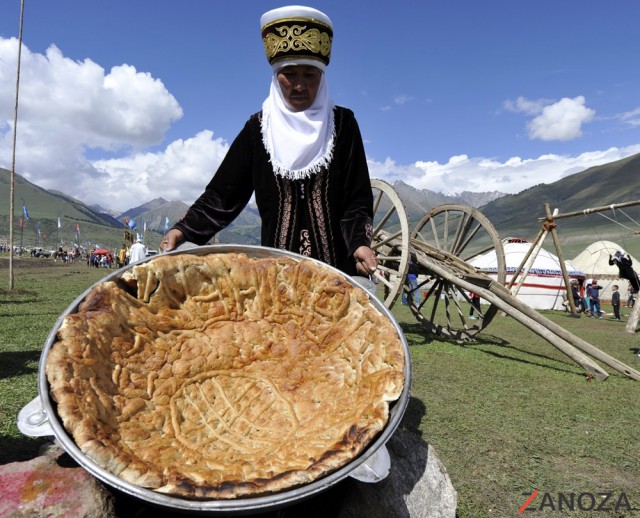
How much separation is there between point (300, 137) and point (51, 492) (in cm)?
166

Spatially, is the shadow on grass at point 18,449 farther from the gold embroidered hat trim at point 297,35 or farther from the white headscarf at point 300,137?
the gold embroidered hat trim at point 297,35

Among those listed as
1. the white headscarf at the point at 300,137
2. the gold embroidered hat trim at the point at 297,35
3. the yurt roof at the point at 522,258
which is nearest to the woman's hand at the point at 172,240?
the white headscarf at the point at 300,137

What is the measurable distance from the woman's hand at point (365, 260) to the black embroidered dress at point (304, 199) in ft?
0.37

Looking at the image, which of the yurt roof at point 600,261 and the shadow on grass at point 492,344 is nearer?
the shadow on grass at point 492,344

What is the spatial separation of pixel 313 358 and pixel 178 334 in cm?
50

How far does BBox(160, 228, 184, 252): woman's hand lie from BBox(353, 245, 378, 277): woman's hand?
828 mm

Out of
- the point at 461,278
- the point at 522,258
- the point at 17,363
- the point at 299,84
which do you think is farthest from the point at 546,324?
the point at 522,258

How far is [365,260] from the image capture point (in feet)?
6.62

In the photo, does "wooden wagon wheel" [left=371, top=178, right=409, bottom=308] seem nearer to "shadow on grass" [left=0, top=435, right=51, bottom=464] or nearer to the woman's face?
the woman's face

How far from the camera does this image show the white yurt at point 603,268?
22016mm

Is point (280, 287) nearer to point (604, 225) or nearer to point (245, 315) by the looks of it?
point (245, 315)

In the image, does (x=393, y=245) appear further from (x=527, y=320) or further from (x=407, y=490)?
(x=407, y=490)

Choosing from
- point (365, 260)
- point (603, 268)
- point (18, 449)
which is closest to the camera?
point (365, 260)

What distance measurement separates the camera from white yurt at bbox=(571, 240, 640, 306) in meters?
22.0
